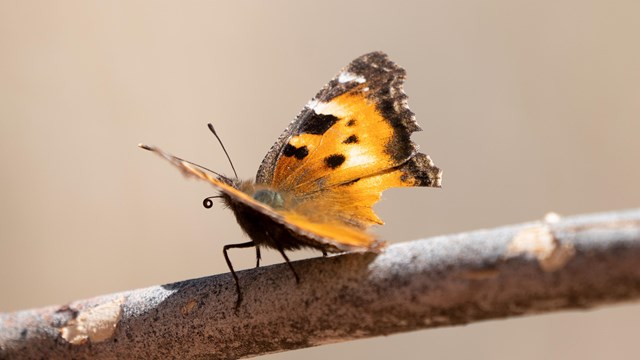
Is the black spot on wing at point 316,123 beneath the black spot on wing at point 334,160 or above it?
above

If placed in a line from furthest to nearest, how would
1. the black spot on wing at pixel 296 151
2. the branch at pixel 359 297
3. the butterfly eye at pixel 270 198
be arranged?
the black spot on wing at pixel 296 151 → the butterfly eye at pixel 270 198 → the branch at pixel 359 297

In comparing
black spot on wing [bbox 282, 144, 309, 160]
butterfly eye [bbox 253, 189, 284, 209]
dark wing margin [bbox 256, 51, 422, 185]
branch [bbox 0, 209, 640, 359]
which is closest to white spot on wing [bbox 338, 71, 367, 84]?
dark wing margin [bbox 256, 51, 422, 185]

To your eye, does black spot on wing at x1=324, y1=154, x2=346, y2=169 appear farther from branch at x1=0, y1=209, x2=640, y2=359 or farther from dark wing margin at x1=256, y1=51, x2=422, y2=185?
branch at x1=0, y1=209, x2=640, y2=359

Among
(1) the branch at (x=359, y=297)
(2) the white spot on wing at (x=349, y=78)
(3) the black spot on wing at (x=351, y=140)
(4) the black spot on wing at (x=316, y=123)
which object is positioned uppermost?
(2) the white spot on wing at (x=349, y=78)

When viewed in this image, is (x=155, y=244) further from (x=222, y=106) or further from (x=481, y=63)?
(x=481, y=63)

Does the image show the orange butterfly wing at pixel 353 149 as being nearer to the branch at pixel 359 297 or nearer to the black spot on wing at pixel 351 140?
the black spot on wing at pixel 351 140

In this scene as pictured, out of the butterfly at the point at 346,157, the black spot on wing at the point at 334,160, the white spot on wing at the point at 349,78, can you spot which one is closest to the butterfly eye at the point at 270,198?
the butterfly at the point at 346,157
